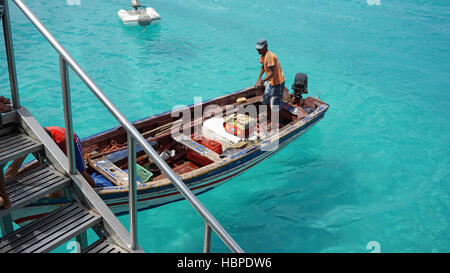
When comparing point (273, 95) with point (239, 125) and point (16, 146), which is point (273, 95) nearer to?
point (239, 125)

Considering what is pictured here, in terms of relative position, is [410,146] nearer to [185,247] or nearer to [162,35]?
[185,247]

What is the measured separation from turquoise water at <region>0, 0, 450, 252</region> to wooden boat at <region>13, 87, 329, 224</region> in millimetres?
1010

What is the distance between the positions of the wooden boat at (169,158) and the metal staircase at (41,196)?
A: 2805 millimetres

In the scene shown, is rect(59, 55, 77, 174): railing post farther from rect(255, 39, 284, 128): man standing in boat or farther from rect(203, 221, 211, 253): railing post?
rect(255, 39, 284, 128): man standing in boat

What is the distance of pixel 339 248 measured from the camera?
8.16 metres

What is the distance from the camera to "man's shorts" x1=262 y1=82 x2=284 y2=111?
9969mm

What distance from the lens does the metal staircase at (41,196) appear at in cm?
301

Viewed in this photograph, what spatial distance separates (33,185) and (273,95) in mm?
7608

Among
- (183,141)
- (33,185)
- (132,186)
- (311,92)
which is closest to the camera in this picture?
(132,186)

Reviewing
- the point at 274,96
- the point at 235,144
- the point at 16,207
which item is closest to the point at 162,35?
the point at 274,96

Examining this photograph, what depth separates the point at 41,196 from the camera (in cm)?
320

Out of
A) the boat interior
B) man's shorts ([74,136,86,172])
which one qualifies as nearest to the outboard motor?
the boat interior

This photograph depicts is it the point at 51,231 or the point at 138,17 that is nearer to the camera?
the point at 51,231

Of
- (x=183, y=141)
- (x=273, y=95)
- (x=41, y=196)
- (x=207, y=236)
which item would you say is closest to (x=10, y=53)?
(x=41, y=196)
